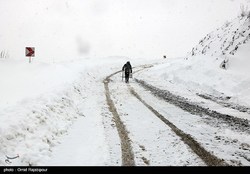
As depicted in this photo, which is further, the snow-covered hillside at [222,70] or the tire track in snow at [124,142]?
the snow-covered hillside at [222,70]

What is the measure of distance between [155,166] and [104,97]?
8.17 m

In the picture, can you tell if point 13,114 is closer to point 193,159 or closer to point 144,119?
point 144,119

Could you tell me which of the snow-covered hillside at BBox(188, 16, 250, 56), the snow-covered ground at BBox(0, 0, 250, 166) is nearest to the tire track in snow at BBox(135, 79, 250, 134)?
the snow-covered ground at BBox(0, 0, 250, 166)

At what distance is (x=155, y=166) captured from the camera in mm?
5621

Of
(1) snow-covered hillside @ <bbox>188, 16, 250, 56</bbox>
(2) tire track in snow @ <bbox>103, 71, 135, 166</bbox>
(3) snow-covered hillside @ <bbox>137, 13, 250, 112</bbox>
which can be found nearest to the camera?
(2) tire track in snow @ <bbox>103, 71, 135, 166</bbox>

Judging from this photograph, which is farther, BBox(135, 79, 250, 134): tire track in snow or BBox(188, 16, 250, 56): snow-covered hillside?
BBox(188, 16, 250, 56): snow-covered hillside

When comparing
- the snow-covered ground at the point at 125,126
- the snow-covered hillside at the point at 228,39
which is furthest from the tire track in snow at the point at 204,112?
the snow-covered hillside at the point at 228,39

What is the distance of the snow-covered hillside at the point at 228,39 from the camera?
18859 millimetres

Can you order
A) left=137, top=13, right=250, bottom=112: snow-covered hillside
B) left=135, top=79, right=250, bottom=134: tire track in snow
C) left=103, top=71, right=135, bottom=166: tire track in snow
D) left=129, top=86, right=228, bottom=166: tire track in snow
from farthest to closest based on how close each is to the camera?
1. left=137, top=13, right=250, bottom=112: snow-covered hillside
2. left=135, top=79, right=250, bottom=134: tire track in snow
3. left=103, top=71, right=135, bottom=166: tire track in snow
4. left=129, top=86, right=228, bottom=166: tire track in snow

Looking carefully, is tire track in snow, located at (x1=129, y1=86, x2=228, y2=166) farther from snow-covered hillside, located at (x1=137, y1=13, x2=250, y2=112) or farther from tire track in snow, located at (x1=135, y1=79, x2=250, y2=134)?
snow-covered hillside, located at (x1=137, y1=13, x2=250, y2=112)

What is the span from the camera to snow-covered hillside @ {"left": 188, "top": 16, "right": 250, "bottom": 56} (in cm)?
1886

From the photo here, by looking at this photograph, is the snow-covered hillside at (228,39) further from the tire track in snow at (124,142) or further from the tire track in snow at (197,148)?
the tire track in snow at (197,148)

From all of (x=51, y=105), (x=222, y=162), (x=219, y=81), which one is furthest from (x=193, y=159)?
(x=219, y=81)

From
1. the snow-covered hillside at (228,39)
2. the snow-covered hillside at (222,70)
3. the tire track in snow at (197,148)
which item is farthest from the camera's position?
the snow-covered hillside at (228,39)
